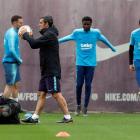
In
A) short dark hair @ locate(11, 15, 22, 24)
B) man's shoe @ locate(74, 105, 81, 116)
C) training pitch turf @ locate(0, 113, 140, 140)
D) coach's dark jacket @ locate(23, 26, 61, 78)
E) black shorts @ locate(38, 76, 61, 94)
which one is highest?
short dark hair @ locate(11, 15, 22, 24)

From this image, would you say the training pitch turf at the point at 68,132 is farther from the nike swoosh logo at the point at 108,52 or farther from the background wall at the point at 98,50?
the nike swoosh logo at the point at 108,52

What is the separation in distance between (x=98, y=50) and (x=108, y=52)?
9.9 inches

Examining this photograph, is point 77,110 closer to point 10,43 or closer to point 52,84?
point 10,43

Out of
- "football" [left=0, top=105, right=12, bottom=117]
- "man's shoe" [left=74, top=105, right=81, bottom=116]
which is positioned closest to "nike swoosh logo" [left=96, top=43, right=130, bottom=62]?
"man's shoe" [left=74, top=105, right=81, bottom=116]

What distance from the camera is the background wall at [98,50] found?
40.8 feet

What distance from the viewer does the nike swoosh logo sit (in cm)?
1256

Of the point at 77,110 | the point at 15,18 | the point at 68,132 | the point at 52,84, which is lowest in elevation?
the point at 68,132

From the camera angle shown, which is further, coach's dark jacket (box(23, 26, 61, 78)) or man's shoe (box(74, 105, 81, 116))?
man's shoe (box(74, 105, 81, 116))

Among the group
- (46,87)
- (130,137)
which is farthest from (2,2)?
(130,137)

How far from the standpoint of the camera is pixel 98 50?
495 inches

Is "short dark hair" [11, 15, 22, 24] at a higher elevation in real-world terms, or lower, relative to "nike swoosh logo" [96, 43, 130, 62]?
higher

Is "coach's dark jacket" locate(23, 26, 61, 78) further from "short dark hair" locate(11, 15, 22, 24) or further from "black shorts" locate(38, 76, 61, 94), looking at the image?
"short dark hair" locate(11, 15, 22, 24)

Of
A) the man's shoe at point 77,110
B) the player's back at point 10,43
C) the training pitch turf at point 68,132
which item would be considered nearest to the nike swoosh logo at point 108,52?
the man's shoe at point 77,110

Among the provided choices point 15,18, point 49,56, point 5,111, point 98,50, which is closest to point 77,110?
point 98,50
